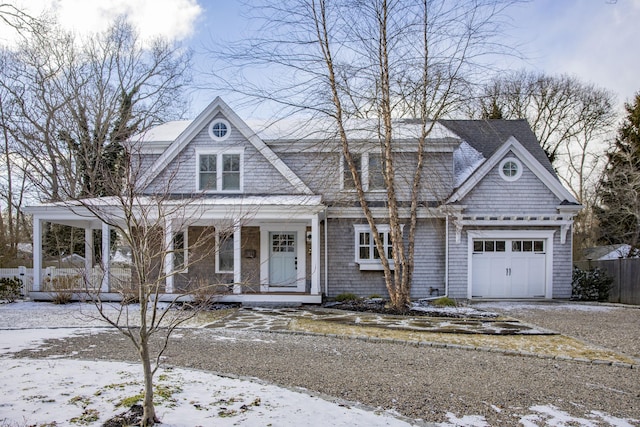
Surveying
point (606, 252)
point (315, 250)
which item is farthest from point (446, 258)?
point (606, 252)

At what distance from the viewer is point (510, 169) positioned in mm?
16688

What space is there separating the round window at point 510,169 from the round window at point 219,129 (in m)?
9.15

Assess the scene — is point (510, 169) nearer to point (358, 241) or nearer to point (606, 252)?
point (358, 241)

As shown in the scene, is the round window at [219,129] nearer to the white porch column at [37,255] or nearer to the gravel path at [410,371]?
the white porch column at [37,255]

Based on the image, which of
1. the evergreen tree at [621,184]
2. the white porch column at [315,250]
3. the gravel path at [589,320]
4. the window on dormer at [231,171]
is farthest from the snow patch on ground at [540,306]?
the evergreen tree at [621,184]

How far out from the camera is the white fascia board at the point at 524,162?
53.7ft

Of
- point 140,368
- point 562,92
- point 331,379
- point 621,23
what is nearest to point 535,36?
point 621,23

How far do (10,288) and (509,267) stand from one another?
16.1 meters

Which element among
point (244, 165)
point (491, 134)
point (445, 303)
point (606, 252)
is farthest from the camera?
point (606, 252)

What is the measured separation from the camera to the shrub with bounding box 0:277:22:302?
610 inches

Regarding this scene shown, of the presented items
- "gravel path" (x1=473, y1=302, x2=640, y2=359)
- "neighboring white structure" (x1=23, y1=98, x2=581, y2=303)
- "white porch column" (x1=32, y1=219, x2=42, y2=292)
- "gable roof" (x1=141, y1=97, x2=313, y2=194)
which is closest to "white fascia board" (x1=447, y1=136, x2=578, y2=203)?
"neighboring white structure" (x1=23, y1=98, x2=581, y2=303)

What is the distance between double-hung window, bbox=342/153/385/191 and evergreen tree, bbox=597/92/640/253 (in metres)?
14.8

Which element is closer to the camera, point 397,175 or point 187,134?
point 187,134

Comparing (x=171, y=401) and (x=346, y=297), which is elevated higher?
(x=171, y=401)
